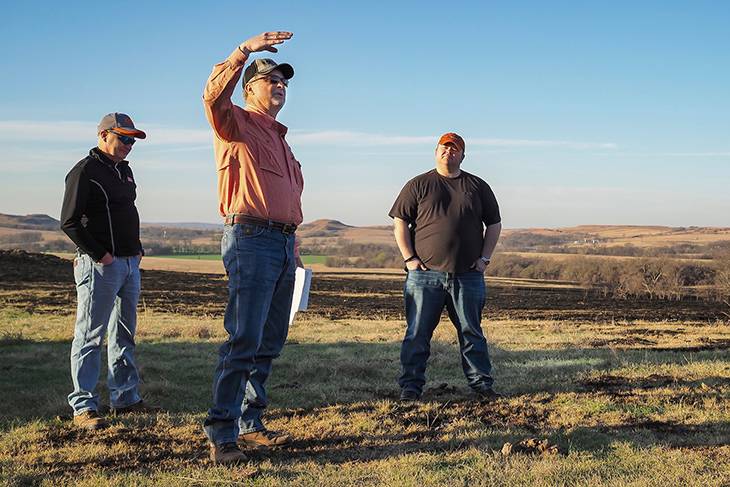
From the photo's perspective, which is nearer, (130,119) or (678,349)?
(130,119)

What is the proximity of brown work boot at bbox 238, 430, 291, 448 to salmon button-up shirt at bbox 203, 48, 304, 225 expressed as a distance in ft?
4.33

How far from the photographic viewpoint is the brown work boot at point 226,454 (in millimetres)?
4016

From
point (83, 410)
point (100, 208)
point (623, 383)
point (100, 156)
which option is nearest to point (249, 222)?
point (100, 208)

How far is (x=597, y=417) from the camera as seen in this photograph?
16.5ft

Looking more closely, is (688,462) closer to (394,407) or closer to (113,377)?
(394,407)

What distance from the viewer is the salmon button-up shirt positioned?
404 cm

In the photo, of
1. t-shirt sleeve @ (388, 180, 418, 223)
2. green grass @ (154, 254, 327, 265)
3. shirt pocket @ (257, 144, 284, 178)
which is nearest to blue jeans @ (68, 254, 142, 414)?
shirt pocket @ (257, 144, 284, 178)

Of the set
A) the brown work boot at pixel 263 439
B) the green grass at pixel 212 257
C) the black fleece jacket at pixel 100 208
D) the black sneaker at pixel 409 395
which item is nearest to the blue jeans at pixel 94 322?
the black fleece jacket at pixel 100 208

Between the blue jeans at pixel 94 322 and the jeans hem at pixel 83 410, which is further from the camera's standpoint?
the blue jeans at pixel 94 322

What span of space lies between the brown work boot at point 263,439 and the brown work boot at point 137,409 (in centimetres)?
124

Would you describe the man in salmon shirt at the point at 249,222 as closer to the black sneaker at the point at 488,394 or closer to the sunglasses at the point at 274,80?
the sunglasses at the point at 274,80

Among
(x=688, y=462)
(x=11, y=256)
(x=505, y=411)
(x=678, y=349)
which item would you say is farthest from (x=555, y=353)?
(x=11, y=256)

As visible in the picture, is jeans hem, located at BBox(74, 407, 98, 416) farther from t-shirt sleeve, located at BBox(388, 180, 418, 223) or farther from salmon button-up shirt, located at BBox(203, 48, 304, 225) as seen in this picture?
t-shirt sleeve, located at BBox(388, 180, 418, 223)

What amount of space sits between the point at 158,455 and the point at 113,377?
1.39m
